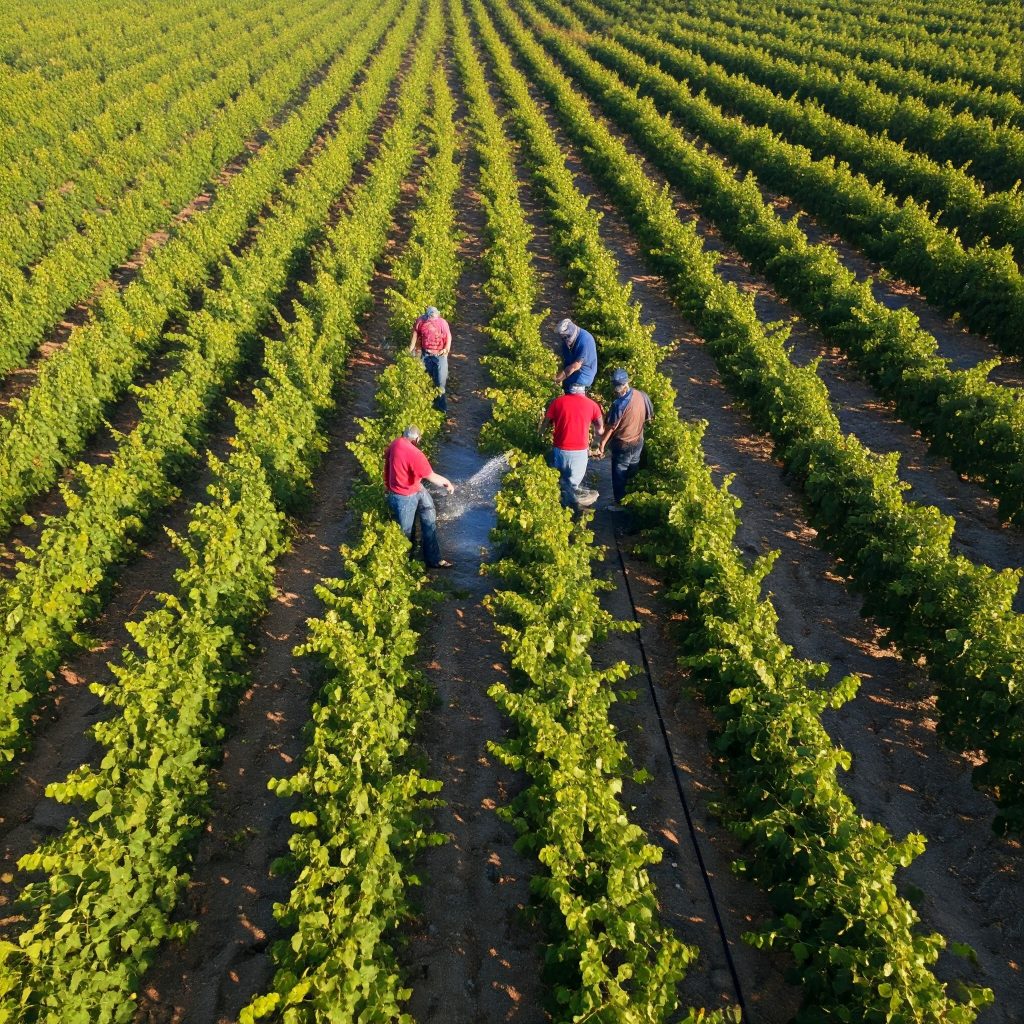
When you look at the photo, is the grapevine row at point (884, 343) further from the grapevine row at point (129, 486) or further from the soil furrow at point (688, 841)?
the grapevine row at point (129, 486)

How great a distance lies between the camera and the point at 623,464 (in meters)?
9.08

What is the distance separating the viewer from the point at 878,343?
38.4 feet

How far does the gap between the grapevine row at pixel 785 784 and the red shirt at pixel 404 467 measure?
2.67 meters

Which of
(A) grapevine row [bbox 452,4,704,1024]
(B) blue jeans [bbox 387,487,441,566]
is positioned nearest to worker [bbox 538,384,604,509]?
(A) grapevine row [bbox 452,4,704,1024]

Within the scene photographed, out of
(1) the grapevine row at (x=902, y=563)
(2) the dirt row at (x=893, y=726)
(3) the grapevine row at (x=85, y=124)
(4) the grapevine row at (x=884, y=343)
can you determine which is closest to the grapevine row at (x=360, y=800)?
(2) the dirt row at (x=893, y=726)

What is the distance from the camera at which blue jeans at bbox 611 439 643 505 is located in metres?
8.95

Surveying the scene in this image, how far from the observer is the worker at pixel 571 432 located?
8.49m

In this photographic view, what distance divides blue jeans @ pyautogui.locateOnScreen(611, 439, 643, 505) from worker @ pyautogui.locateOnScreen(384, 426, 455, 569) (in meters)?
2.31

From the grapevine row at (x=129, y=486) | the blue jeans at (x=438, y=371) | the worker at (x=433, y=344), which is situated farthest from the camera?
the blue jeans at (x=438, y=371)

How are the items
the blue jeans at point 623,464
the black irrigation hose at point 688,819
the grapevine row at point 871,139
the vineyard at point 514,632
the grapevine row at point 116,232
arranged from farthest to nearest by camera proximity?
the grapevine row at point 871,139
the grapevine row at point 116,232
the blue jeans at point 623,464
the black irrigation hose at point 688,819
the vineyard at point 514,632

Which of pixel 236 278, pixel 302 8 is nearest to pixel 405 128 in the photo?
pixel 236 278

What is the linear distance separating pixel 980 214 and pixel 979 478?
33.0 feet

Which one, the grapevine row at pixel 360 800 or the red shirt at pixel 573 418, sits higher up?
the red shirt at pixel 573 418

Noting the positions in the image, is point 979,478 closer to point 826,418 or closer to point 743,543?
point 826,418
